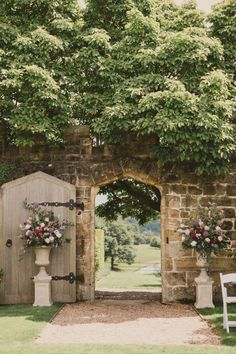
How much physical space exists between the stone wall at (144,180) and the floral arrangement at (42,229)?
0.74 m

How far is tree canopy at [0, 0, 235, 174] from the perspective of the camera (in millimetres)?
10852

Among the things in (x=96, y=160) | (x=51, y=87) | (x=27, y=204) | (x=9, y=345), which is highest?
(x=51, y=87)

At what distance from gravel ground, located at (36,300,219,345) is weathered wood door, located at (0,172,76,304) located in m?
0.81

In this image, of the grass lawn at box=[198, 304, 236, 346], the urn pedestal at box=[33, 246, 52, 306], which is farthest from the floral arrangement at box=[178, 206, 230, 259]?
the urn pedestal at box=[33, 246, 52, 306]

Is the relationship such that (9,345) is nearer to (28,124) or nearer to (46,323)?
(46,323)

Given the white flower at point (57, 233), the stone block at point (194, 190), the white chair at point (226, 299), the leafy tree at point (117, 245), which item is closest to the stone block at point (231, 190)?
the stone block at point (194, 190)

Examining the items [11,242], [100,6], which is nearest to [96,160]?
[11,242]

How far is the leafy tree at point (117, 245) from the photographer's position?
28000 mm

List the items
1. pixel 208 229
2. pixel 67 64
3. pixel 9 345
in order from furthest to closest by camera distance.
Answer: pixel 67 64, pixel 208 229, pixel 9 345

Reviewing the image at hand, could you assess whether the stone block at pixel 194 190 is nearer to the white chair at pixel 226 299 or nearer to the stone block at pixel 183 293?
the stone block at pixel 183 293

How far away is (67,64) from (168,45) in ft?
8.30

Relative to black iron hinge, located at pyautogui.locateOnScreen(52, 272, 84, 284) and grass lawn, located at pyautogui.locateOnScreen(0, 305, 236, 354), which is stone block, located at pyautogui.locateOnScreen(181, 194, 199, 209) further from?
grass lawn, located at pyautogui.locateOnScreen(0, 305, 236, 354)

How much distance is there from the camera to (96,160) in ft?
39.2

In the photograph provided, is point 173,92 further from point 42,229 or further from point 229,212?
point 42,229
